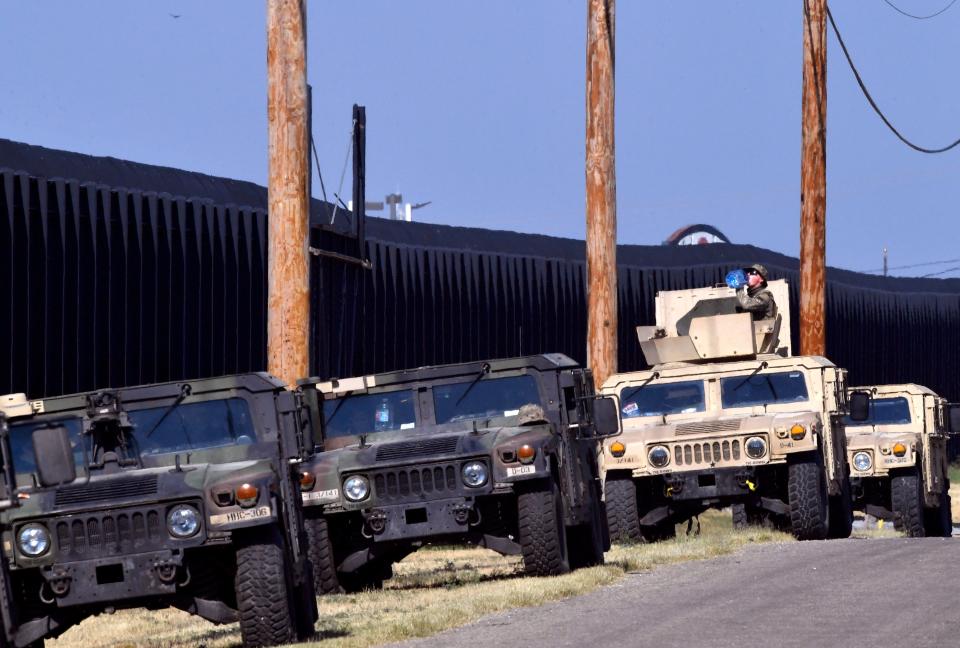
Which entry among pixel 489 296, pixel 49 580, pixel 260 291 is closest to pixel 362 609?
pixel 49 580

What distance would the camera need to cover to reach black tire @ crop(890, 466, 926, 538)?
74.8 ft

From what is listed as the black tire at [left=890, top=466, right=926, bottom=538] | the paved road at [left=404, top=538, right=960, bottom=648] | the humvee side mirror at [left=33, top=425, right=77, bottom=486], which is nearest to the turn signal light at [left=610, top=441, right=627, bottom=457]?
the paved road at [left=404, top=538, right=960, bottom=648]

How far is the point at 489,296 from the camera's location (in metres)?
30.9

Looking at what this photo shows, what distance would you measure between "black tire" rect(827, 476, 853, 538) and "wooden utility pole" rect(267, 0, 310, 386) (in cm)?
784

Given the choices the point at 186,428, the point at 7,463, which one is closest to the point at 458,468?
the point at 186,428

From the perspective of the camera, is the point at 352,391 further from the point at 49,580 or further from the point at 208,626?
the point at 49,580

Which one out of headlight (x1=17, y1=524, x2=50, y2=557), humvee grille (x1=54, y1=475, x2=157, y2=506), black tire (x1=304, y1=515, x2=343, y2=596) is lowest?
black tire (x1=304, y1=515, x2=343, y2=596)

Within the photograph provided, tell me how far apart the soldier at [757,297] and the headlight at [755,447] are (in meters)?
3.34

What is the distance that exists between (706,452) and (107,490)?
359 inches

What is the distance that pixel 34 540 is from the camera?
10898 millimetres

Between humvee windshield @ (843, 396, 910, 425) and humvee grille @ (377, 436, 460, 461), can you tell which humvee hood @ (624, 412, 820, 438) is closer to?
humvee grille @ (377, 436, 460, 461)

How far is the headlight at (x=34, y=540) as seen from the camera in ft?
35.7

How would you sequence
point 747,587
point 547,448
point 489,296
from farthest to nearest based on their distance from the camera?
point 489,296
point 547,448
point 747,587

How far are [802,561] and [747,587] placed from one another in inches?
80.3
